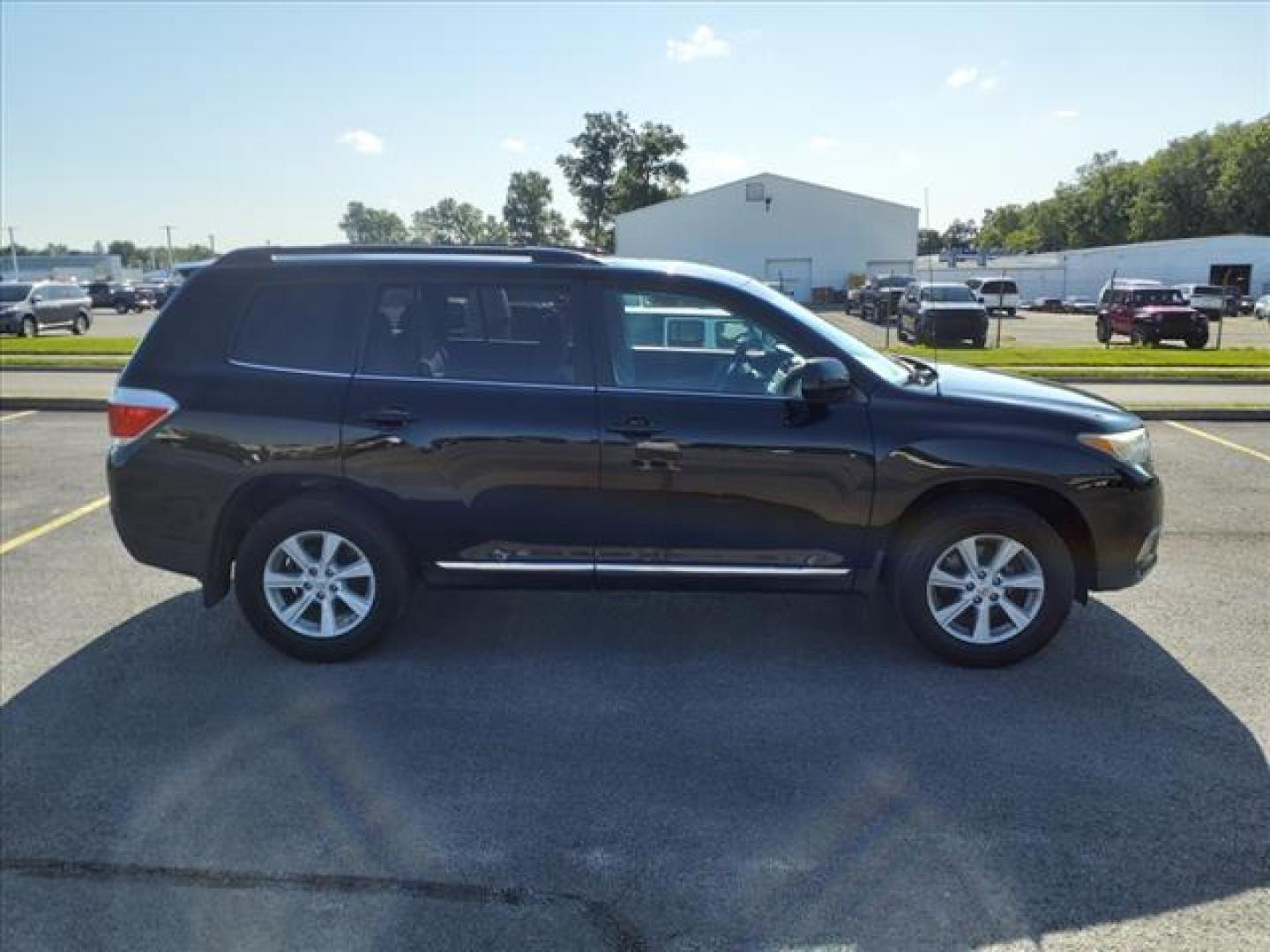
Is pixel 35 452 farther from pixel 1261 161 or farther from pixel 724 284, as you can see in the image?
pixel 1261 161

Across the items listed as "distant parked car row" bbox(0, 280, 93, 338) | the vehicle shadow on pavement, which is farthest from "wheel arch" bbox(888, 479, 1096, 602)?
"distant parked car row" bbox(0, 280, 93, 338)

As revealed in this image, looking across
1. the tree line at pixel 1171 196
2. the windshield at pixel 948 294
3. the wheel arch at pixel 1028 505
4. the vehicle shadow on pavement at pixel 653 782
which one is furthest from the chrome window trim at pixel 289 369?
the tree line at pixel 1171 196

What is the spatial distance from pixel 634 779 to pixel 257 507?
7.74 ft

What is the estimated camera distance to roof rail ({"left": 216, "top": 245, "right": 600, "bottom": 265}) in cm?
445

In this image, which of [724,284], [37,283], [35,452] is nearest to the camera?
[724,284]

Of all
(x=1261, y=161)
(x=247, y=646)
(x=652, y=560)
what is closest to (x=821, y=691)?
(x=652, y=560)

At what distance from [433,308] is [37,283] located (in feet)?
98.8

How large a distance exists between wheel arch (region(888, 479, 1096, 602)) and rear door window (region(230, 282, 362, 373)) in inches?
107

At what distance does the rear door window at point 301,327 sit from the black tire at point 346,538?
26.5 inches

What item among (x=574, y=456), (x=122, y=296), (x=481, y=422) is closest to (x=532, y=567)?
(x=574, y=456)

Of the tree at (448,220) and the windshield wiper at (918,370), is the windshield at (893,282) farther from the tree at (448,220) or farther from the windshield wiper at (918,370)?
the tree at (448,220)

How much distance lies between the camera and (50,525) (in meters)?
6.74

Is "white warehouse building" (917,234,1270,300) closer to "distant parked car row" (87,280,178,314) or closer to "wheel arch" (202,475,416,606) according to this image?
"distant parked car row" (87,280,178,314)

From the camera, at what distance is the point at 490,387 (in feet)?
14.1
